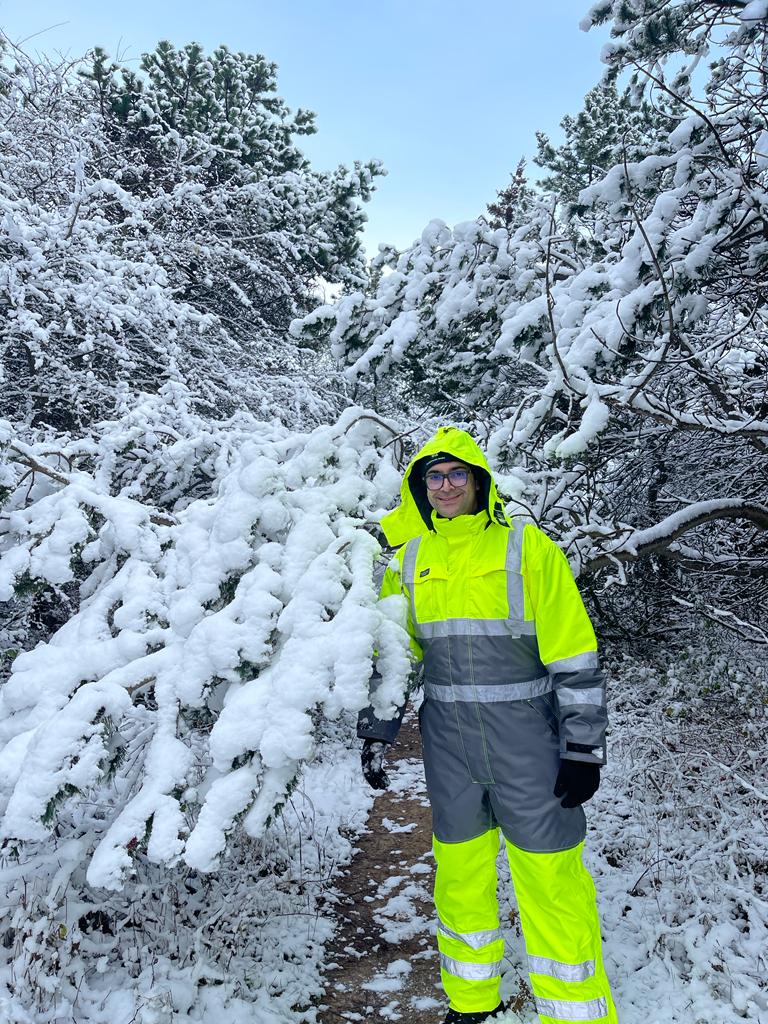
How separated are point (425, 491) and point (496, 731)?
3.70 ft

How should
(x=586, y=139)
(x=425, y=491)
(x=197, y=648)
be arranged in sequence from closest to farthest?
(x=197, y=648)
(x=425, y=491)
(x=586, y=139)

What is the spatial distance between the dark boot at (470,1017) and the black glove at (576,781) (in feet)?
3.48

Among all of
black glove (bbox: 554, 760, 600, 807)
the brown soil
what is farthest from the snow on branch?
the brown soil

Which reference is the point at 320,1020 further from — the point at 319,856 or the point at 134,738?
the point at 134,738

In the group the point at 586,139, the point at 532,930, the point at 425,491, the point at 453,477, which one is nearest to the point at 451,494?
the point at 453,477

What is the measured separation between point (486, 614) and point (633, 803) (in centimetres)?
326

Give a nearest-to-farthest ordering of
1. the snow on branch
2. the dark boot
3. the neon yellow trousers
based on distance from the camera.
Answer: the neon yellow trousers < the dark boot < the snow on branch

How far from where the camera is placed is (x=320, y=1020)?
3055 millimetres

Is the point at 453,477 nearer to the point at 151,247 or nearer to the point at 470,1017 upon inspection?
the point at 470,1017

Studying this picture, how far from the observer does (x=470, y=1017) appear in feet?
9.04

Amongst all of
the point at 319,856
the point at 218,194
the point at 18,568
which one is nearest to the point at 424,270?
the point at 18,568

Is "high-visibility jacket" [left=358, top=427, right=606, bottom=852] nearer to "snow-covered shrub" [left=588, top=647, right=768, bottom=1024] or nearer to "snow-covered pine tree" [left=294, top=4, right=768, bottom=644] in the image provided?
"snow-covered pine tree" [left=294, top=4, right=768, bottom=644]

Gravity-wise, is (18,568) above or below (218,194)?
below

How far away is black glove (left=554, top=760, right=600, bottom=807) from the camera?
98.5 inches
